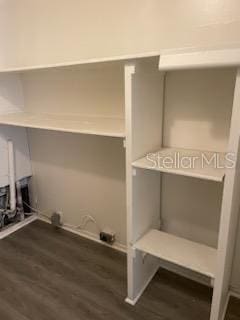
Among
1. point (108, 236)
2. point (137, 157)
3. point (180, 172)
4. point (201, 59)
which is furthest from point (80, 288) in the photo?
point (201, 59)

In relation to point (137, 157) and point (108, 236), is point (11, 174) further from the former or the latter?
point (137, 157)

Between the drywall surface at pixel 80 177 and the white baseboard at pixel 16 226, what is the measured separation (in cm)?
15

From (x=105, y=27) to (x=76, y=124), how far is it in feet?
2.28

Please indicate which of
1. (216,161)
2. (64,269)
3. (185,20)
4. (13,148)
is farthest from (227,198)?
(13,148)

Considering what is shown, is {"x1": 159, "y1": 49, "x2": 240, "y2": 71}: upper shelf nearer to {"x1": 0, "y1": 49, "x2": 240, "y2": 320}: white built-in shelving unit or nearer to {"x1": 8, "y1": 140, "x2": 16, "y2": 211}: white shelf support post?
{"x1": 0, "y1": 49, "x2": 240, "y2": 320}: white built-in shelving unit

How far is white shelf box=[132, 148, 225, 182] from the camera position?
1.13m

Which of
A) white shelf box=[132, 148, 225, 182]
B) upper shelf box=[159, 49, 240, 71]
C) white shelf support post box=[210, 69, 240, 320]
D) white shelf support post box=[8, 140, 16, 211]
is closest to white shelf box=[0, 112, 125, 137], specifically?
white shelf box=[132, 148, 225, 182]

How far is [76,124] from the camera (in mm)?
1720

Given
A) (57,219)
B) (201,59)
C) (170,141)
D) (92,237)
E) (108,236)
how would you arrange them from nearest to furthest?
(201,59) → (170,141) → (108,236) → (92,237) → (57,219)

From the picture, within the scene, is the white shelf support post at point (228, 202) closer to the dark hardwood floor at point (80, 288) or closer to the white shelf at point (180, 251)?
the white shelf at point (180, 251)

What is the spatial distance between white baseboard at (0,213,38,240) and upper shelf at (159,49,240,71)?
219 cm

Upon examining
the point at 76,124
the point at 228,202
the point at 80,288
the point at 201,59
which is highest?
the point at 201,59

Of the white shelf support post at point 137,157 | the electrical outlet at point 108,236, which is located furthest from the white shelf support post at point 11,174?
the white shelf support post at point 137,157

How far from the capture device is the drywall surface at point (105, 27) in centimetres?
129
